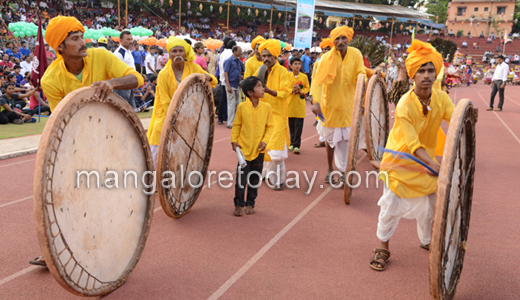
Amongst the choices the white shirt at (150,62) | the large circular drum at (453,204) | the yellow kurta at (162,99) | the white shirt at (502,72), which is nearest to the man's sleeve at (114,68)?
the yellow kurta at (162,99)

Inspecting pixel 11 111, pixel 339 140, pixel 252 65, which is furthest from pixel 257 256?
pixel 11 111

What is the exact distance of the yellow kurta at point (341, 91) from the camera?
5.74 m

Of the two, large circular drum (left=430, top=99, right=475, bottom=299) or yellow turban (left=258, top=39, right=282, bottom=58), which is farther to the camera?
yellow turban (left=258, top=39, right=282, bottom=58)

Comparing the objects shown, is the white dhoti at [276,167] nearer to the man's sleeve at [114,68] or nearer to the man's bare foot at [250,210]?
the man's bare foot at [250,210]

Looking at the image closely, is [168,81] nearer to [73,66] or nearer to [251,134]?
[251,134]

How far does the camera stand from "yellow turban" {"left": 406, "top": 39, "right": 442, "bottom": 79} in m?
3.37

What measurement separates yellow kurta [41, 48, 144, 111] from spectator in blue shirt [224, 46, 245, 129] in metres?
6.81

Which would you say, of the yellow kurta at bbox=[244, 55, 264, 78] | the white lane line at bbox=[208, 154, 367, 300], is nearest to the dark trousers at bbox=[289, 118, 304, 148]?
the yellow kurta at bbox=[244, 55, 264, 78]

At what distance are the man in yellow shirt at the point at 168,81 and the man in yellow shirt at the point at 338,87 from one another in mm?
1551

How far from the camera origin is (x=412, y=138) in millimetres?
3297

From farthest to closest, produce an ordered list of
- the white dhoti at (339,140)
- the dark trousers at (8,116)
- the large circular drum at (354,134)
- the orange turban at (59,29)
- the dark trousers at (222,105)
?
the dark trousers at (222,105) → the dark trousers at (8,116) → the white dhoti at (339,140) → the large circular drum at (354,134) → the orange turban at (59,29)

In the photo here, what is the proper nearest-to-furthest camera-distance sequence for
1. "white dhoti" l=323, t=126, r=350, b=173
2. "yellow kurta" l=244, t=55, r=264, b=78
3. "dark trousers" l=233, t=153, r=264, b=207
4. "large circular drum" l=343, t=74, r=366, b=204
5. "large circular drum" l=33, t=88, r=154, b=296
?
1. "large circular drum" l=33, t=88, r=154, b=296
2. "large circular drum" l=343, t=74, r=366, b=204
3. "dark trousers" l=233, t=153, r=264, b=207
4. "white dhoti" l=323, t=126, r=350, b=173
5. "yellow kurta" l=244, t=55, r=264, b=78

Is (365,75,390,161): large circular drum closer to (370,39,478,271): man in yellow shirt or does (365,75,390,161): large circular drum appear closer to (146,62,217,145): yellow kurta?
(370,39,478,271): man in yellow shirt

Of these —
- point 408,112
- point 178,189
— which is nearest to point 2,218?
point 178,189
